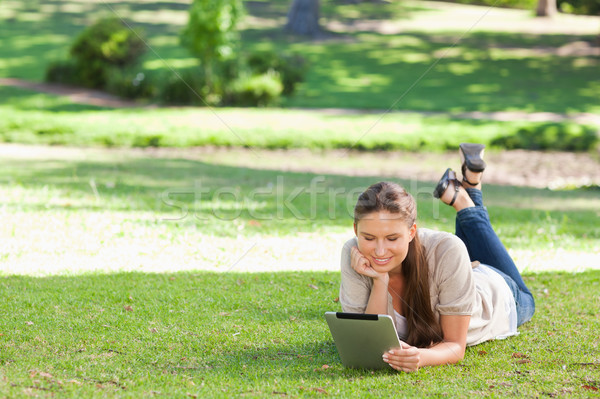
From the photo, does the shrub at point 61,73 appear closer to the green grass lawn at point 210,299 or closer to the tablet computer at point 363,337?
the green grass lawn at point 210,299

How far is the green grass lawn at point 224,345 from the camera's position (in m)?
3.66

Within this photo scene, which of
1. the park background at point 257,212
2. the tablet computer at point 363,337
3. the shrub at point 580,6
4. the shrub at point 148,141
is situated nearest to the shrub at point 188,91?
the park background at point 257,212

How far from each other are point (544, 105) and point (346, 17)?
17.3 meters

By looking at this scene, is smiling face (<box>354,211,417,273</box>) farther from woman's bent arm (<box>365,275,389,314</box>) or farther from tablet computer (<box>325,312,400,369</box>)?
tablet computer (<box>325,312,400,369</box>)

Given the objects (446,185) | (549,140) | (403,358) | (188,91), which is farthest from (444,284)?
(188,91)

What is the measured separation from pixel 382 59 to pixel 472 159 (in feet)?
72.1

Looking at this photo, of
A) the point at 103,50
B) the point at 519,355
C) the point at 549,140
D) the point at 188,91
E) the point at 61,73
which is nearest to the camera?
the point at 519,355

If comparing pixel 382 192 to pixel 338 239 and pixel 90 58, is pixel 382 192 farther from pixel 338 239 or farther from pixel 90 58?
pixel 90 58

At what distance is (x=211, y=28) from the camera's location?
18094 mm

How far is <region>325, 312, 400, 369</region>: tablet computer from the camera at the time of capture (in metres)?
3.67

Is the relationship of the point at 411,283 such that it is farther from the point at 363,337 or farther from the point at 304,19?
the point at 304,19

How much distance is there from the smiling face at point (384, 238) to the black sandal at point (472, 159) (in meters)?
1.53

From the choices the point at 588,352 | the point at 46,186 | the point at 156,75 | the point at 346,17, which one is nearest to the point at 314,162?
the point at 46,186

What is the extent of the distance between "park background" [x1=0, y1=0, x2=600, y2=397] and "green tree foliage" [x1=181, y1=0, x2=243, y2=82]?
1118 millimetres
